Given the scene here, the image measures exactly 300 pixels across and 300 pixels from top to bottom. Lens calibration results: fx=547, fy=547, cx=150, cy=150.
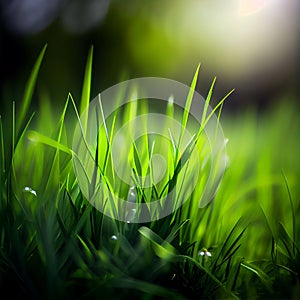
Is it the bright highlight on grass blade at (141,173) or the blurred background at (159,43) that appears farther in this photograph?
the blurred background at (159,43)

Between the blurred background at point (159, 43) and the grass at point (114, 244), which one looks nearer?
the grass at point (114, 244)

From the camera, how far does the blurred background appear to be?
141 inches

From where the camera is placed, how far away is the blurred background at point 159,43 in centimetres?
359

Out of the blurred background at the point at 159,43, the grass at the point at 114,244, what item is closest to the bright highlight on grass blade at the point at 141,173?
the grass at the point at 114,244

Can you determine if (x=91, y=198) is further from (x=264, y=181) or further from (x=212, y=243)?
(x=264, y=181)

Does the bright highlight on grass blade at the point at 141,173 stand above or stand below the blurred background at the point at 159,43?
below

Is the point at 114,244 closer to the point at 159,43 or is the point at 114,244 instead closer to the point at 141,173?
the point at 141,173

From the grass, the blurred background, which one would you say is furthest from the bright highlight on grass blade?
the blurred background

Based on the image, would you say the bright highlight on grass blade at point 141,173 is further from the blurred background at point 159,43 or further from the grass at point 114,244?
the blurred background at point 159,43

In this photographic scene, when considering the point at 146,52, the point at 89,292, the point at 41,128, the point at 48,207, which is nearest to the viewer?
the point at 89,292

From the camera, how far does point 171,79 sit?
3746 millimetres

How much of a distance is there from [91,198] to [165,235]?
112 millimetres

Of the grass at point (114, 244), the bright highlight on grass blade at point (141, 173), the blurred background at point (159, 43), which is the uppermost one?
the blurred background at point (159, 43)

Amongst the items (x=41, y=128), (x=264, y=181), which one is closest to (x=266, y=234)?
(x=264, y=181)
